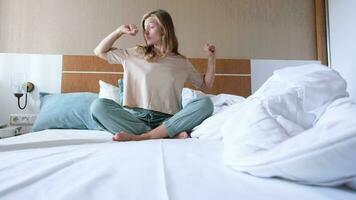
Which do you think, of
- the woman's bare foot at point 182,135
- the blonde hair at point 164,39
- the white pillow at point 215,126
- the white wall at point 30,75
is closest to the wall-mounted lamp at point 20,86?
the white wall at point 30,75

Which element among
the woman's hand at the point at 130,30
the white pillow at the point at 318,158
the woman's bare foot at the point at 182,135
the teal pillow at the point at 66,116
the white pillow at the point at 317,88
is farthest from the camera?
the teal pillow at the point at 66,116

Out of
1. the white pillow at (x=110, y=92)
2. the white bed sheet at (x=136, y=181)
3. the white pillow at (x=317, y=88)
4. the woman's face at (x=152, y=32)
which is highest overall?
the woman's face at (x=152, y=32)

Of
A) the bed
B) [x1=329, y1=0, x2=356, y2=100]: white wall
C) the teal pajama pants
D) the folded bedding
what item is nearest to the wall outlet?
the teal pajama pants

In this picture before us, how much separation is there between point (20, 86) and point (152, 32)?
1.13 meters

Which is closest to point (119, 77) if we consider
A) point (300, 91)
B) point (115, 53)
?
point (115, 53)

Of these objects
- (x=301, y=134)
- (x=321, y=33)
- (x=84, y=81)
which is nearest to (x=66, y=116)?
(x=84, y=81)

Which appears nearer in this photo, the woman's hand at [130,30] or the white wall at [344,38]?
the woman's hand at [130,30]

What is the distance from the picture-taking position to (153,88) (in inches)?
58.7

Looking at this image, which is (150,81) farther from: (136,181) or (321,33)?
(321,33)

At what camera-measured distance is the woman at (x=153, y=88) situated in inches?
49.1

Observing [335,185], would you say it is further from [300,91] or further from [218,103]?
[218,103]

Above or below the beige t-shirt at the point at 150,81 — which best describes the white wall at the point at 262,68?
above

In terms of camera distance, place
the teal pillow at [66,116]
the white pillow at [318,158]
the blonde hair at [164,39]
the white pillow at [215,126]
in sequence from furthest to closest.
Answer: the teal pillow at [66,116] → the blonde hair at [164,39] → the white pillow at [215,126] → the white pillow at [318,158]

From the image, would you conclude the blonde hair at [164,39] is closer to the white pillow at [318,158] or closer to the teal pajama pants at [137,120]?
the teal pajama pants at [137,120]
